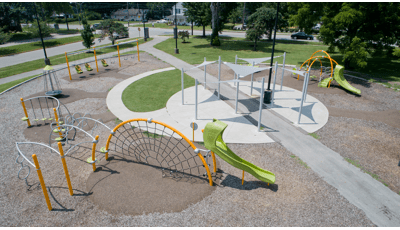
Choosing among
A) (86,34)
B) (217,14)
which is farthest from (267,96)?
(86,34)

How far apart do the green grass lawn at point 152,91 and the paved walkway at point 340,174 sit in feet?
17.8

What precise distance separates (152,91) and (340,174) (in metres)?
12.4

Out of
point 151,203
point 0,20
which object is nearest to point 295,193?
point 151,203

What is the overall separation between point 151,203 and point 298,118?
853 centimetres

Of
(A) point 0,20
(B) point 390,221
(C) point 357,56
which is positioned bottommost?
(B) point 390,221

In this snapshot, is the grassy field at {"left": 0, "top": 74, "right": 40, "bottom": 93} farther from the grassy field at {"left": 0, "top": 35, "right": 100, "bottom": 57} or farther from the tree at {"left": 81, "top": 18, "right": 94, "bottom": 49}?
the grassy field at {"left": 0, "top": 35, "right": 100, "bottom": 57}

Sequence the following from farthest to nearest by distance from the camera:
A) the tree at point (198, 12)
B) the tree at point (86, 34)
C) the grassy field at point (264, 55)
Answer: the tree at point (198, 12) → the tree at point (86, 34) → the grassy field at point (264, 55)

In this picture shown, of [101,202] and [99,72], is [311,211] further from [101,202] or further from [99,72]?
[99,72]

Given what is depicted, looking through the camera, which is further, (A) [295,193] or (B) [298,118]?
(B) [298,118]

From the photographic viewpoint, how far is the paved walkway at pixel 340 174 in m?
6.80

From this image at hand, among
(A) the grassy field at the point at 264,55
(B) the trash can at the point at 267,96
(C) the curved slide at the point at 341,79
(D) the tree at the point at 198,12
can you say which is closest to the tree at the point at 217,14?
(A) the grassy field at the point at 264,55

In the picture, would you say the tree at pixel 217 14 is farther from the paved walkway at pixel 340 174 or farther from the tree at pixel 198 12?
the paved walkway at pixel 340 174

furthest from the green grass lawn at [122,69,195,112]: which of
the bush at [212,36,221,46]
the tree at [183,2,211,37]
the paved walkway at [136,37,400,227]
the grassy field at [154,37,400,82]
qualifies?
the tree at [183,2,211,37]

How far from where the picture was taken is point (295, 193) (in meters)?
7.42
